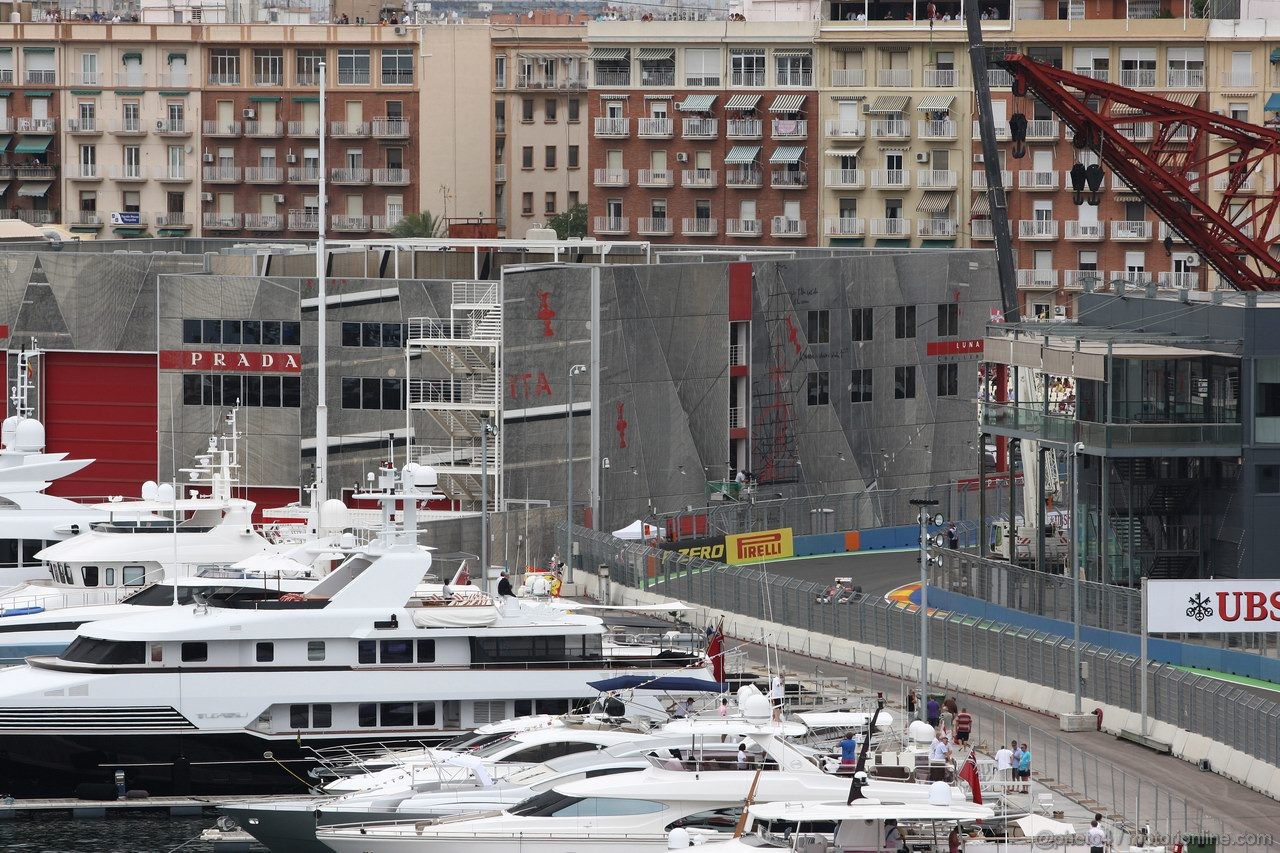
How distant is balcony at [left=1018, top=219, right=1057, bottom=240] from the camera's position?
412 ft

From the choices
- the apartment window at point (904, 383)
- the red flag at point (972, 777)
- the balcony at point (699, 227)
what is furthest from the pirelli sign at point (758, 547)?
the balcony at point (699, 227)

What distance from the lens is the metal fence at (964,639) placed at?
155 feet

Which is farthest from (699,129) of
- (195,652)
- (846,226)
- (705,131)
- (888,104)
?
(195,652)

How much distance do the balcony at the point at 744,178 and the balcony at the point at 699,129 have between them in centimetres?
233

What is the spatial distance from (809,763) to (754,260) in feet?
175

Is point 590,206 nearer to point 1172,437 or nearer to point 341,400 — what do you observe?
point 341,400

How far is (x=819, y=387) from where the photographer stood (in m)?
93.8

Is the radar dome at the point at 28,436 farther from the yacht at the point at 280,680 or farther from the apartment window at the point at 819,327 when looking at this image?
the apartment window at the point at 819,327

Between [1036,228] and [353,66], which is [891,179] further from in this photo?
[353,66]

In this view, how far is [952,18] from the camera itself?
417 feet

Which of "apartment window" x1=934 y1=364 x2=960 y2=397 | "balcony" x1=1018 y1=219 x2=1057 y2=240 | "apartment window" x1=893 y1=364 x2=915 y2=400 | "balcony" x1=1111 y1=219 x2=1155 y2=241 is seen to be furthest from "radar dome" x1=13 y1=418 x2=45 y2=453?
"balcony" x1=1111 y1=219 x2=1155 y2=241

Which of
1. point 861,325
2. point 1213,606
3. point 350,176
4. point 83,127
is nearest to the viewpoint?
point 1213,606

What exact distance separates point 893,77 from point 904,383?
3505 cm

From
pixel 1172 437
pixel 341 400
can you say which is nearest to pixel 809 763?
pixel 1172 437
